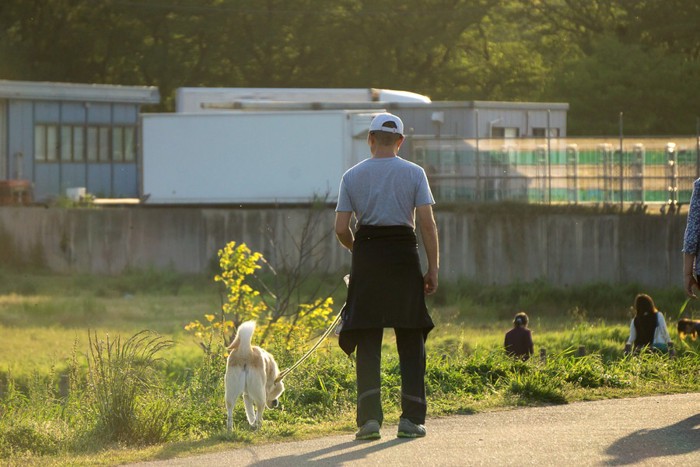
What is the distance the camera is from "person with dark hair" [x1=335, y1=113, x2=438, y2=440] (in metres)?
8.34

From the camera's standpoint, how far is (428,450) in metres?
7.88

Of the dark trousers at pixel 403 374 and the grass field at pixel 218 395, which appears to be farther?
the grass field at pixel 218 395

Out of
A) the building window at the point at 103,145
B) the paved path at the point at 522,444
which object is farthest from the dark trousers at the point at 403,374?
the building window at the point at 103,145

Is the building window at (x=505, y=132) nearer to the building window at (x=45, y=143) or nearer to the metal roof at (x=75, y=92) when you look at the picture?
the metal roof at (x=75, y=92)

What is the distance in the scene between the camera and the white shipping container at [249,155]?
109 ft

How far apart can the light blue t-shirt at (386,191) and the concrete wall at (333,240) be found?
1693 centimetres

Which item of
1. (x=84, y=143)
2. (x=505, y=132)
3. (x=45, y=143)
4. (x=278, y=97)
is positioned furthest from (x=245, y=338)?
(x=84, y=143)

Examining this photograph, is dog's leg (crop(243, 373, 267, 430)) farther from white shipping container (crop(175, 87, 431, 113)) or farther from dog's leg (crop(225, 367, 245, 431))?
white shipping container (crop(175, 87, 431, 113))

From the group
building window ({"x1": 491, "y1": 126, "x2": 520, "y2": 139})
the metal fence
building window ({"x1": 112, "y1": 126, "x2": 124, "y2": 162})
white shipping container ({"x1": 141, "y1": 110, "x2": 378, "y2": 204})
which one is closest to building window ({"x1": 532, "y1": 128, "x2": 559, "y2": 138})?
building window ({"x1": 491, "y1": 126, "x2": 520, "y2": 139})

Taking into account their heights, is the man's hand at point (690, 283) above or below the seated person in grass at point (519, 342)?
above

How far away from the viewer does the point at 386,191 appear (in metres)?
8.34

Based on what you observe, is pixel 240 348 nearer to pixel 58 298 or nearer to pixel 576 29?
pixel 58 298

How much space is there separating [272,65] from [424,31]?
18.2 feet

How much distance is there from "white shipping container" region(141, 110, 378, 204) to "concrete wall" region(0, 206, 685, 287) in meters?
1.07
